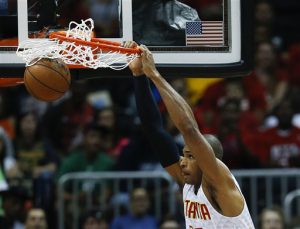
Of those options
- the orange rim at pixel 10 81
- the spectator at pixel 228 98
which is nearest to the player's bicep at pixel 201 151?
the orange rim at pixel 10 81

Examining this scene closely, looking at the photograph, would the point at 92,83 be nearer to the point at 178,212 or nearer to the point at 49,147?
the point at 49,147

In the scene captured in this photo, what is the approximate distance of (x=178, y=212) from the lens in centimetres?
1045

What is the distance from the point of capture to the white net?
720cm

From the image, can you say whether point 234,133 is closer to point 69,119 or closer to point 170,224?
point 170,224

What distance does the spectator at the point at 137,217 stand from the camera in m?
10.3

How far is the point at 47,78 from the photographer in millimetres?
7152

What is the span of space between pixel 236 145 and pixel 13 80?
3.68 metres

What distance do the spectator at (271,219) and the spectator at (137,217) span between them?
1059 mm

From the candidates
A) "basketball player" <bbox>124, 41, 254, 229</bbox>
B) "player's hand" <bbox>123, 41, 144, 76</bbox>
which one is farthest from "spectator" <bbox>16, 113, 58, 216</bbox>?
"player's hand" <bbox>123, 41, 144, 76</bbox>

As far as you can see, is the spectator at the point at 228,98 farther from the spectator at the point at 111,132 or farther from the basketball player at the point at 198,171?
the basketball player at the point at 198,171

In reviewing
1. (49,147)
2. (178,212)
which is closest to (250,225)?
(178,212)

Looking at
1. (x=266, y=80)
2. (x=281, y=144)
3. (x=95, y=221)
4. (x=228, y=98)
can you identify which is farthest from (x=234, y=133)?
(x=95, y=221)

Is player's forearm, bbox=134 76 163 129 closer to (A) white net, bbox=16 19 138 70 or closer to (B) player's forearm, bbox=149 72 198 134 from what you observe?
(A) white net, bbox=16 19 138 70

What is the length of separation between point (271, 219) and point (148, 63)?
3.48 m
